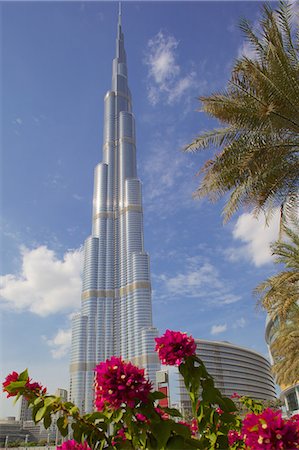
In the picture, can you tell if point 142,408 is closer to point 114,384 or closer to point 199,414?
point 114,384

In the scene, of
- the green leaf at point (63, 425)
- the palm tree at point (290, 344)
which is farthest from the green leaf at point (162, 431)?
the palm tree at point (290, 344)

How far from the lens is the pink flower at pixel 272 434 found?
5.60ft

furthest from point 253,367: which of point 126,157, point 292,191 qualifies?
point 292,191

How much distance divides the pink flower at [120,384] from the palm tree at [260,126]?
7151mm

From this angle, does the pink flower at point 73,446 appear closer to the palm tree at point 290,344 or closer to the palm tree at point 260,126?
the palm tree at point 260,126

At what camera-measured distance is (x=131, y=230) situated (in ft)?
535

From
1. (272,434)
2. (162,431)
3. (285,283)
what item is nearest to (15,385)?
(162,431)

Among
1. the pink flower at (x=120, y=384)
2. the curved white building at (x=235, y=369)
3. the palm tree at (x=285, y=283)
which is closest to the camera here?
the pink flower at (x=120, y=384)

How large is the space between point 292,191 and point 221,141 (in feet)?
7.61

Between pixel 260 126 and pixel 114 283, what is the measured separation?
157 metres

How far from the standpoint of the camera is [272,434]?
68.4 inches

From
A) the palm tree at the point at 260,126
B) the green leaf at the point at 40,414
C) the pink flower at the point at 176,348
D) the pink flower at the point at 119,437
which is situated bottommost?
the pink flower at the point at 119,437

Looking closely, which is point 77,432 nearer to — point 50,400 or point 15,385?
point 50,400

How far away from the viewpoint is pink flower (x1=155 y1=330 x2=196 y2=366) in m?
2.58
